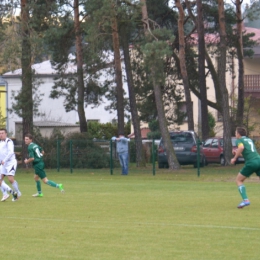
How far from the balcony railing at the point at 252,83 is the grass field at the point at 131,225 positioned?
3596cm

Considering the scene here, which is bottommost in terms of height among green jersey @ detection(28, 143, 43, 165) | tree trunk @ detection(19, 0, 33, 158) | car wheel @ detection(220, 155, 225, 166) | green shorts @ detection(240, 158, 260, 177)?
car wheel @ detection(220, 155, 225, 166)

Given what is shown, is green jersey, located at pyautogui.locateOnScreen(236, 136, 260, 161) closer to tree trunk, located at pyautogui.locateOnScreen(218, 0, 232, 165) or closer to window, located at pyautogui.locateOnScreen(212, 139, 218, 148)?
tree trunk, located at pyautogui.locateOnScreen(218, 0, 232, 165)

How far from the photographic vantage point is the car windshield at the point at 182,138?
35.5 meters

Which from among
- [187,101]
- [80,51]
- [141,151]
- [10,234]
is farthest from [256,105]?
[10,234]

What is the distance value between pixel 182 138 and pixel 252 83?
25.3 meters

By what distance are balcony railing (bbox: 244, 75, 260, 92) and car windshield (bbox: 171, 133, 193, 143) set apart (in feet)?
79.9

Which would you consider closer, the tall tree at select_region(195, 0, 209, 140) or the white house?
the tall tree at select_region(195, 0, 209, 140)

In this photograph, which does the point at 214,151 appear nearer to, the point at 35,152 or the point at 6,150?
the point at 35,152

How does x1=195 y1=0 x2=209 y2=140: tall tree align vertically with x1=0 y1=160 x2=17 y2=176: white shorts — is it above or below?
above

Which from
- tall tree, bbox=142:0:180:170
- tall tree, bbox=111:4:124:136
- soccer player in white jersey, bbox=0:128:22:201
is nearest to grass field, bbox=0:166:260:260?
soccer player in white jersey, bbox=0:128:22:201

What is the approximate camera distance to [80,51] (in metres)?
41.9

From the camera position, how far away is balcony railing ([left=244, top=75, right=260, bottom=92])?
59344 mm

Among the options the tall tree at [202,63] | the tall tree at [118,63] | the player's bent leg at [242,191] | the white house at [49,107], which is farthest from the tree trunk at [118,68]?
the white house at [49,107]

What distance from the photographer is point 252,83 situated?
2344 inches
